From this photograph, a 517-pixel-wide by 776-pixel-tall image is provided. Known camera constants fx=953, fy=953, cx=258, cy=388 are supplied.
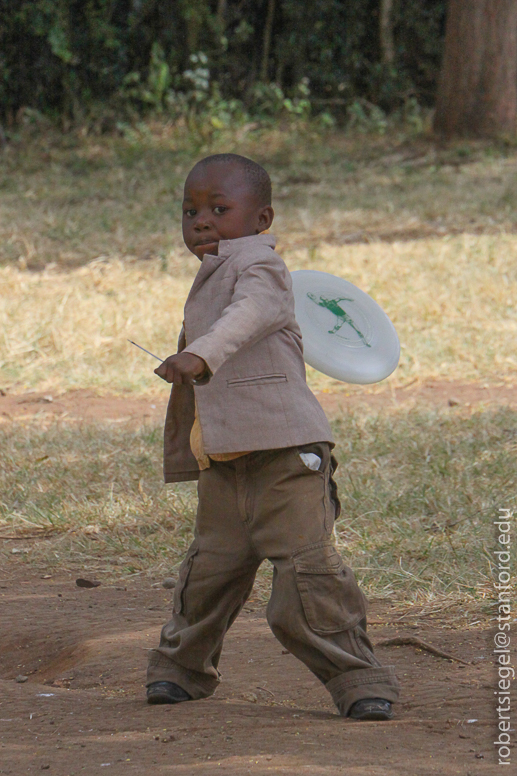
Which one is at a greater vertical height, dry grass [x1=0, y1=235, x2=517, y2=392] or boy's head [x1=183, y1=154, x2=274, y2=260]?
boy's head [x1=183, y1=154, x2=274, y2=260]

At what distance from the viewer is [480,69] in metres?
11.4

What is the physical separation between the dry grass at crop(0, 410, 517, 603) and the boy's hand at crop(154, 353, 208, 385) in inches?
59.3

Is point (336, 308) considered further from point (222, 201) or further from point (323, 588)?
point (323, 588)

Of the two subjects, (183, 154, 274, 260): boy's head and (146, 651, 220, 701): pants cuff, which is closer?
(183, 154, 274, 260): boy's head

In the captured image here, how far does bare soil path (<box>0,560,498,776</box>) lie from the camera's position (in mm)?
2010

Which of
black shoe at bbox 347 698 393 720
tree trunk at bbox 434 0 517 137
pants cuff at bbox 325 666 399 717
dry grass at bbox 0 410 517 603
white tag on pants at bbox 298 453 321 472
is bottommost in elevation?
dry grass at bbox 0 410 517 603

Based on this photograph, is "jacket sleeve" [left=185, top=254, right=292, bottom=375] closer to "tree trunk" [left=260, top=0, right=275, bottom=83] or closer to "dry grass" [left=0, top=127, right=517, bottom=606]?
"dry grass" [left=0, top=127, right=517, bottom=606]

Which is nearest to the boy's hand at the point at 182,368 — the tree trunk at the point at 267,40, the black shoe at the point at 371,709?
the black shoe at the point at 371,709

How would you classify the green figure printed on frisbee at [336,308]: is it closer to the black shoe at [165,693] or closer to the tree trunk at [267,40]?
Answer: the black shoe at [165,693]

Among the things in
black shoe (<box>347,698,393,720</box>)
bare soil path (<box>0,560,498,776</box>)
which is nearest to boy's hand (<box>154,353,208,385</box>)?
bare soil path (<box>0,560,498,776</box>)

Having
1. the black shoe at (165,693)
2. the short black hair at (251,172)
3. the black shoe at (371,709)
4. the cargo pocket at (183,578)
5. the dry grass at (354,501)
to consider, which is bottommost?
the dry grass at (354,501)

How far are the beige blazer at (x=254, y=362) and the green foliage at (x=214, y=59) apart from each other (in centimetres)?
1093

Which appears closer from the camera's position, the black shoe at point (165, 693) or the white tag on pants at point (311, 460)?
the white tag on pants at point (311, 460)

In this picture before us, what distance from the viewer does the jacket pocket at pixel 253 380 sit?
2271mm
